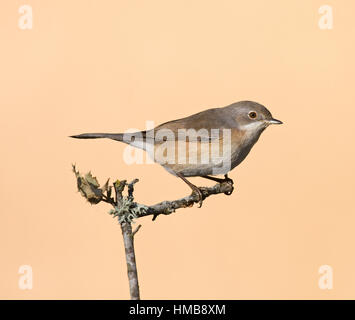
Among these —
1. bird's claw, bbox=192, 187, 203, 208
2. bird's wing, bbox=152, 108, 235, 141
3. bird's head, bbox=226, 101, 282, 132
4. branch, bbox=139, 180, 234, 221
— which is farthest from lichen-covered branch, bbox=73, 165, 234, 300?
bird's head, bbox=226, 101, 282, 132

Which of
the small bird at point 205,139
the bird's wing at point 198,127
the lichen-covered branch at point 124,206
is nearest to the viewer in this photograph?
the lichen-covered branch at point 124,206

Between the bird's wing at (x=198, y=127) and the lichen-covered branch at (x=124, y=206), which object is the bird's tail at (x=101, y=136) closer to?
the bird's wing at (x=198, y=127)

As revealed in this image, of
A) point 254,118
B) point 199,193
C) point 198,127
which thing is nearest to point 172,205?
point 199,193

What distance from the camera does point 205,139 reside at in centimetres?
435

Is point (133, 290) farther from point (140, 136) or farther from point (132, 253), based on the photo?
point (140, 136)

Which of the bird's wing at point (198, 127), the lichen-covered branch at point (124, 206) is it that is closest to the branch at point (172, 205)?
the lichen-covered branch at point (124, 206)

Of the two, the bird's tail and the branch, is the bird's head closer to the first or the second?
the branch

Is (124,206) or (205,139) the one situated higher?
(205,139)

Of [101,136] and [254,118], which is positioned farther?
[254,118]

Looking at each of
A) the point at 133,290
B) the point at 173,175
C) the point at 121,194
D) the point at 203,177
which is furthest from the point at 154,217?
the point at 203,177

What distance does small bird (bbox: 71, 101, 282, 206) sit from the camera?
4246 mm

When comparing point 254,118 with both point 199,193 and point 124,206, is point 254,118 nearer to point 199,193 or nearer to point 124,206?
point 199,193

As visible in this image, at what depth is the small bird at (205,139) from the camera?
13.9 ft
